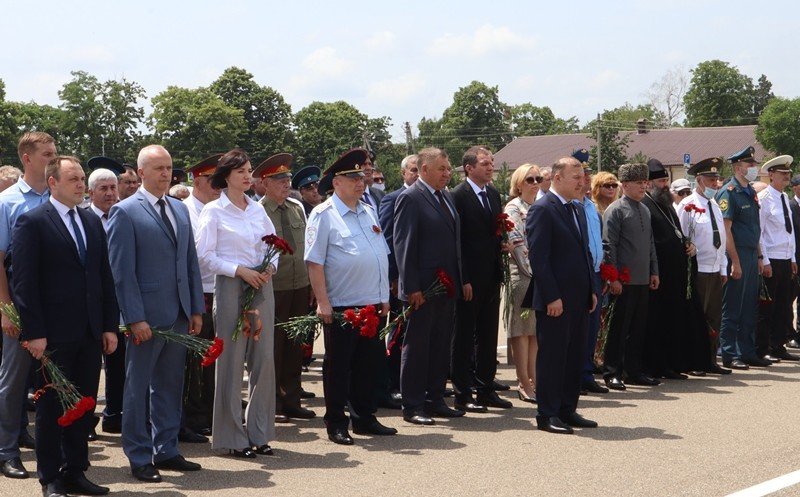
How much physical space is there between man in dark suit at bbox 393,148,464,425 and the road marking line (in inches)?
124

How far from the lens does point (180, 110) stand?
84688mm

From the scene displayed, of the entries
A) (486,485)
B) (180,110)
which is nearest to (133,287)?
(486,485)

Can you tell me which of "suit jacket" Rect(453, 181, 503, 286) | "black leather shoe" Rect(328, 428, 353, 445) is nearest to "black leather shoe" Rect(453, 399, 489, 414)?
"suit jacket" Rect(453, 181, 503, 286)

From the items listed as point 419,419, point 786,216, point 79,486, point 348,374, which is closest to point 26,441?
point 79,486

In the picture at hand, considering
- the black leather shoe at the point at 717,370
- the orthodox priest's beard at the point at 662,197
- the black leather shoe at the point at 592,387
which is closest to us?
the black leather shoe at the point at 592,387

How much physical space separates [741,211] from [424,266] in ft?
17.8

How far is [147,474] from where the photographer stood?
23.9ft

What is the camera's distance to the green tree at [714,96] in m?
109

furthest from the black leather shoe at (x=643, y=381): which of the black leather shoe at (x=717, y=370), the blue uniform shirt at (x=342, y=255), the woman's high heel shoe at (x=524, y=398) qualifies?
the blue uniform shirt at (x=342, y=255)

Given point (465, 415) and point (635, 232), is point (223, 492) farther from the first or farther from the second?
point (635, 232)

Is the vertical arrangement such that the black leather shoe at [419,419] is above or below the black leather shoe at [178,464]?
above

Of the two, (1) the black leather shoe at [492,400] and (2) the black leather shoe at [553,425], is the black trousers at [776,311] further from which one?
(2) the black leather shoe at [553,425]

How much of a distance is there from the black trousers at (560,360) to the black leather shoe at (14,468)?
4.12m

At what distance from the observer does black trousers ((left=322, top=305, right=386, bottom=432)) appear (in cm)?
861
